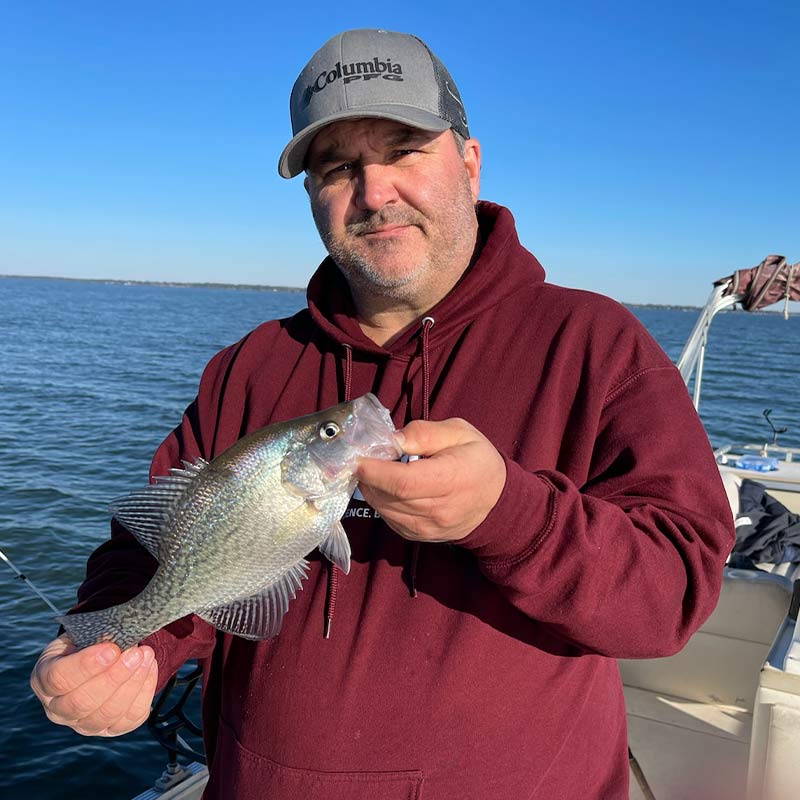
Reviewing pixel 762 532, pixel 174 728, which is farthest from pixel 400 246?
pixel 762 532

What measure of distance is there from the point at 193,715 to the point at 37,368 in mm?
27030

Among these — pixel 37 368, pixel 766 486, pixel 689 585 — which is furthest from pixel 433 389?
pixel 37 368

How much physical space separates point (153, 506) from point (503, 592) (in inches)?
50.1

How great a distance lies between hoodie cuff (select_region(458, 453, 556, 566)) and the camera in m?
1.78

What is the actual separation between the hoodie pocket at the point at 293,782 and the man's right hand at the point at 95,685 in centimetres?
36

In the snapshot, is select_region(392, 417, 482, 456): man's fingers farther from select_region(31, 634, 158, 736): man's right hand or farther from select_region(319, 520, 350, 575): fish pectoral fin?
select_region(31, 634, 158, 736): man's right hand

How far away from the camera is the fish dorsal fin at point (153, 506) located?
247 centimetres

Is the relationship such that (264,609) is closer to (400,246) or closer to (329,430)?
(329,430)

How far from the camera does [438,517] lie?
5.70ft

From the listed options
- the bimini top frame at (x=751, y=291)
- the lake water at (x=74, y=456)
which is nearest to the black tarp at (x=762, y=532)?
the bimini top frame at (x=751, y=291)

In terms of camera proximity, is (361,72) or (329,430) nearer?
(329,430)

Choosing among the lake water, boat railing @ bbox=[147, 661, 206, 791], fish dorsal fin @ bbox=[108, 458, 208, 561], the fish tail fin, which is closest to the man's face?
fish dorsal fin @ bbox=[108, 458, 208, 561]

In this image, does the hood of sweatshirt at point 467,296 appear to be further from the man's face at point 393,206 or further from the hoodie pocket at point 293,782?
the hoodie pocket at point 293,782

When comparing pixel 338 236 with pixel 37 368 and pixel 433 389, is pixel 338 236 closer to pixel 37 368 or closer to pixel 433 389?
pixel 433 389
